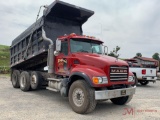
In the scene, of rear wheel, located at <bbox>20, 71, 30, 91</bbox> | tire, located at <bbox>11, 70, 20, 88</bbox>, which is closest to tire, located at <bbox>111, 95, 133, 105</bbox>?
rear wheel, located at <bbox>20, 71, 30, 91</bbox>

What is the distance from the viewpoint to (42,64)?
9.70m

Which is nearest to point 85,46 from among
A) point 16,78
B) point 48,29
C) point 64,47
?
point 64,47

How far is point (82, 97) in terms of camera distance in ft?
19.7

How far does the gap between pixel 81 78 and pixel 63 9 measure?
3.69 metres

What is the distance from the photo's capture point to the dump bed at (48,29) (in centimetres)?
848

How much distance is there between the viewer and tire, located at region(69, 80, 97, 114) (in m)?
5.71

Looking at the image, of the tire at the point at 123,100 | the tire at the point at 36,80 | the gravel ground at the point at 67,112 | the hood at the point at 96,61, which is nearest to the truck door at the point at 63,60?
the hood at the point at 96,61

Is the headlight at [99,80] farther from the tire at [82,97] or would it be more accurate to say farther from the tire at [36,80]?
the tire at [36,80]

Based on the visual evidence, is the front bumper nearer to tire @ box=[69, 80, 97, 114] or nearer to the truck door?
tire @ box=[69, 80, 97, 114]

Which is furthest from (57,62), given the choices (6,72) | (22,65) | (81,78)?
(6,72)

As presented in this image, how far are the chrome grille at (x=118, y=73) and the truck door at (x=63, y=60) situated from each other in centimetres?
179

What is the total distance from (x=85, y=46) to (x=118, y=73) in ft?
5.54

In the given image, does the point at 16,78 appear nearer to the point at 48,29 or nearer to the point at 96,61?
the point at 48,29

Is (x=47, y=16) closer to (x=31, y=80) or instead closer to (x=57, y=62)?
(x=57, y=62)
